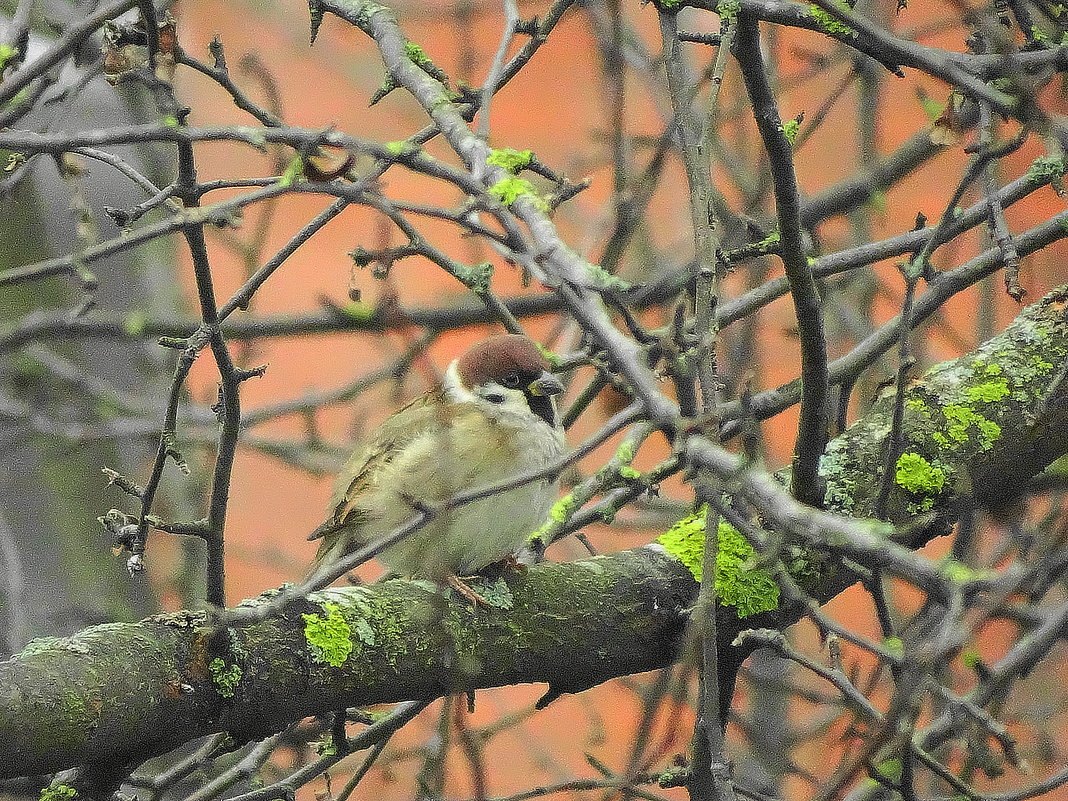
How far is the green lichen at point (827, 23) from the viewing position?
1973mm

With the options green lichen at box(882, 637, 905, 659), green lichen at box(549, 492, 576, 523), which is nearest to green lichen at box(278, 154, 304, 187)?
green lichen at box(882, 637, 905, 659)

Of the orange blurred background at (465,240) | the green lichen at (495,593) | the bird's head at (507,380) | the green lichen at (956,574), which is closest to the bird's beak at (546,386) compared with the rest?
the bird's head at (507,380)

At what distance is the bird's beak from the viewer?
3197 mm

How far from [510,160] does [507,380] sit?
157cm

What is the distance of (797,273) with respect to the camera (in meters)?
2.04

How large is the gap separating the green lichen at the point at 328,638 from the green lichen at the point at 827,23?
4.14 ft

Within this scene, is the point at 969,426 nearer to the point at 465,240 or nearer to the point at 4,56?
the point at 4,56

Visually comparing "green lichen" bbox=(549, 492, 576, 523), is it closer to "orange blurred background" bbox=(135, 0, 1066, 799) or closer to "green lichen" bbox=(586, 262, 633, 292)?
"green lichen" bbox=(586, 262, 633, 292)

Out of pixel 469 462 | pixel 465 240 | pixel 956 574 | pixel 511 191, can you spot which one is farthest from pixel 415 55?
pixel 465 240

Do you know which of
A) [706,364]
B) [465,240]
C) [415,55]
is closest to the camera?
[706,364]

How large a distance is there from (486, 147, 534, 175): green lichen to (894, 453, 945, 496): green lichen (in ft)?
3.81

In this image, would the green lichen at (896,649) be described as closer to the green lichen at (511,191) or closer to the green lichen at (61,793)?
the green lichen at (511,191)

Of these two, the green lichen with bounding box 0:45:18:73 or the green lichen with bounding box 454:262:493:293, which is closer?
the green lichen with bounding box 0:45:18:73

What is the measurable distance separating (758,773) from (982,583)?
4.08 meters
